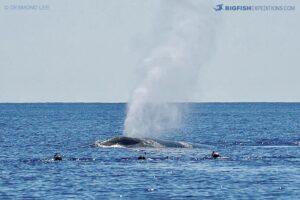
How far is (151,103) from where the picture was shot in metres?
148

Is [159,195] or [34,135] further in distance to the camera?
[34,135]

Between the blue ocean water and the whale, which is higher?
the whale

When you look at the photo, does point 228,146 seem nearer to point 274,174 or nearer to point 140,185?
point 274,174

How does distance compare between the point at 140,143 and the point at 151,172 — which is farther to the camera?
the point at 140,143

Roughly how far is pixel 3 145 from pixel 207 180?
50896mm

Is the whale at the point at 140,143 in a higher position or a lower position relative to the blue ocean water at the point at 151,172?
higher

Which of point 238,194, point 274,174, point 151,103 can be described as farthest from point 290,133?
point 238,194

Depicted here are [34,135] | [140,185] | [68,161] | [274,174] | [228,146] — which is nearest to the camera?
[140,185]

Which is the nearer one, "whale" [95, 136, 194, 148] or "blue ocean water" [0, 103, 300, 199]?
"blue ocean water" [0, 103, 300, 199]

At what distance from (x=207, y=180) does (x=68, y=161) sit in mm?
20421

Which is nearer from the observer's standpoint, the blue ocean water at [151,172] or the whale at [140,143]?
the blue ocean water at [151,172]

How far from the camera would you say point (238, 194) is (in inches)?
3295

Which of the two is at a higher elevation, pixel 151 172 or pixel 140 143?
pixel 140 143

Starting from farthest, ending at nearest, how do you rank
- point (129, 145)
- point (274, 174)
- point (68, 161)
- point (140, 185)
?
point (129, 145) < point (68, 161) < point (274, 174) < point (140, 185)
